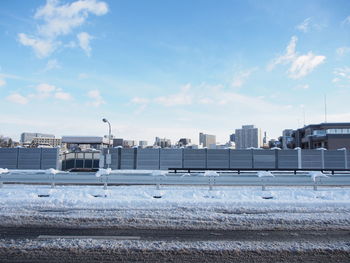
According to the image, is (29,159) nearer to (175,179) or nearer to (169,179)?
(169,179)

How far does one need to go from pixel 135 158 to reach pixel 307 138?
167ft

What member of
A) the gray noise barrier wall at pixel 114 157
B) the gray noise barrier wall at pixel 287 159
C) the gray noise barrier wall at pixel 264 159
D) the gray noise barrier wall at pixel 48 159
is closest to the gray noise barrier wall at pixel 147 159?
the gray noise barrier wall at pixel 114 157

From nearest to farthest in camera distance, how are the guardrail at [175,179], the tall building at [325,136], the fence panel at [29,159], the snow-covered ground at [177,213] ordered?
the snow-covered ground at [177,213], the guardrail at [175,179], the fence panel at [29,159], the tall building at [325,136]

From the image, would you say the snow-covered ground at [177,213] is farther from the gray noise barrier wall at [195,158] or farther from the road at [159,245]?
the gray noise barrier wall at [195,158]

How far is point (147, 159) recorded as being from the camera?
85.5 feet

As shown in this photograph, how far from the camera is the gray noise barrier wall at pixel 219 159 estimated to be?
25808 mm

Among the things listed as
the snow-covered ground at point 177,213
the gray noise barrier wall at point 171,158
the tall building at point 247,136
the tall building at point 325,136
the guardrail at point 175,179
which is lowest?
the snow-covered ground at point 177,213

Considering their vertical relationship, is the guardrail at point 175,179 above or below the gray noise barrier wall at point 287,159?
below

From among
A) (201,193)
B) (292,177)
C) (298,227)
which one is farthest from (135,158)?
(298,227)

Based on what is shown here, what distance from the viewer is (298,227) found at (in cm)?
692

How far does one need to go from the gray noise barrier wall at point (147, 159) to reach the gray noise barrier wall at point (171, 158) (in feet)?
1.69

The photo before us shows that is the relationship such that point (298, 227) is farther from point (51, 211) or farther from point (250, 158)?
point (250, 158)

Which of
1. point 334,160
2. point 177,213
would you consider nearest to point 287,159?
point 334,160

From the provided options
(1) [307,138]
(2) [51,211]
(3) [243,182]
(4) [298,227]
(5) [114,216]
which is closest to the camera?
(4) [298,227]
